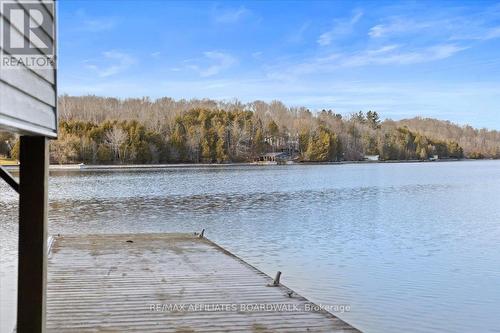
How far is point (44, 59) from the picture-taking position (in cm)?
276

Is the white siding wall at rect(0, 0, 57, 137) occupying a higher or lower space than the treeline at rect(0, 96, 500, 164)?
lower

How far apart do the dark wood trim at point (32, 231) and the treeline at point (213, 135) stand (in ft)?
243

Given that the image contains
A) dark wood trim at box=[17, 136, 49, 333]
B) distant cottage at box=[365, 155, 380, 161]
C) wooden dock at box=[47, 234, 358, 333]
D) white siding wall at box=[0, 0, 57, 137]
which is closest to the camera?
white siding wall at box=[0, 0, 57, 137]

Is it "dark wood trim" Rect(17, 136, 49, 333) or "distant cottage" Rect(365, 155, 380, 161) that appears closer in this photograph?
"dark wood trim" Rect(17, 136, 49, 333)

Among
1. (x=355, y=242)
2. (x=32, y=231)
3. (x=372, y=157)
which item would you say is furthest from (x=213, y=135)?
(x=32, y=231)

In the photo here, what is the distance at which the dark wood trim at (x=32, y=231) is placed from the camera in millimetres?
3086

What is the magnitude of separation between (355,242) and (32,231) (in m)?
10.4

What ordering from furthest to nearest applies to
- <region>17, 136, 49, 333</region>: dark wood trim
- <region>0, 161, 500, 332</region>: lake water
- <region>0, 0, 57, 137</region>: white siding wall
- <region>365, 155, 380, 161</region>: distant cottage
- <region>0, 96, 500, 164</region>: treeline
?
<region>365, 155, 380, 161</region>: distant cottage → <region>0, 96, 500, 164</region>: treeline → <region>0, 161, 500, 332</region>: lake water → <region>17, 136, 49, 333</region>: dark wood trim → <region>0, 0, 57, 137</region>: white siding wall

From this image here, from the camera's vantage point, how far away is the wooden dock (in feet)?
16.8

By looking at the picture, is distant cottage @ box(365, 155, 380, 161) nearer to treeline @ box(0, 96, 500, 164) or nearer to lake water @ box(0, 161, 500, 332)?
treeline @ box(0, 96, 500, 164)

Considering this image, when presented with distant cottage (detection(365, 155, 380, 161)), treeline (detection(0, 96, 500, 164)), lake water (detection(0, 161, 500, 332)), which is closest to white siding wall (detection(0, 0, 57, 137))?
lake water (detection(0, 161, 500, 332))

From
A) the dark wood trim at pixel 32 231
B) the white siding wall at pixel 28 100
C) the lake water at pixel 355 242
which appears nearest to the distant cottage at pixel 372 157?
the lake water at pixel 355 242

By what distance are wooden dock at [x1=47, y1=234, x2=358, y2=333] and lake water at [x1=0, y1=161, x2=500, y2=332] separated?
0.93m

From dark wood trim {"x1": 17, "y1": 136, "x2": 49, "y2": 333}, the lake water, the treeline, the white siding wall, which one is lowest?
the lake water
